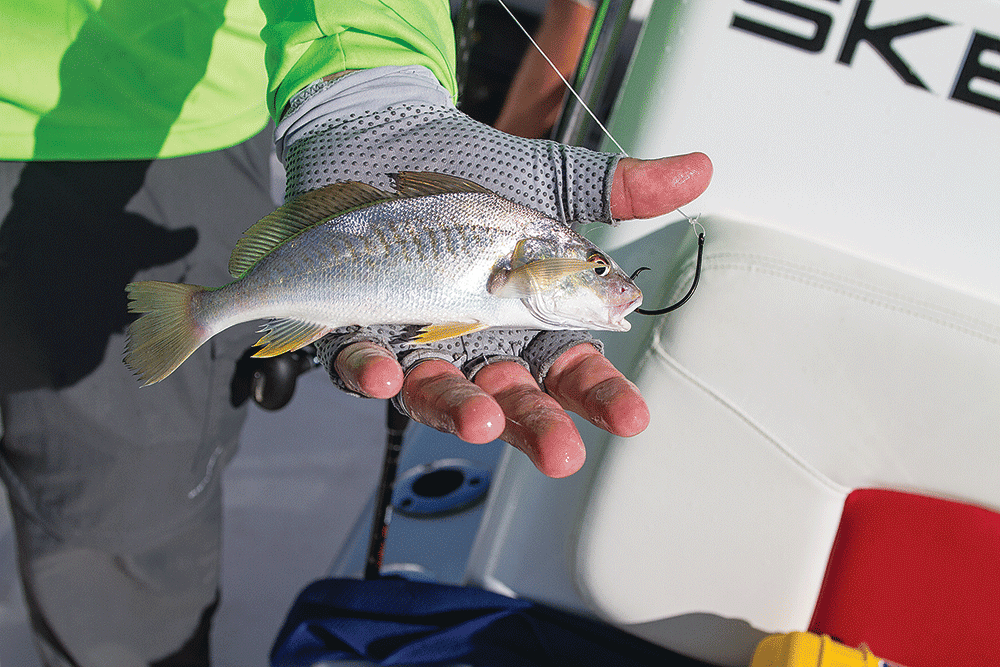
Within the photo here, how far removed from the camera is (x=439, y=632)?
131 centimetres

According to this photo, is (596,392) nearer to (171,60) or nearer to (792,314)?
(792,314)

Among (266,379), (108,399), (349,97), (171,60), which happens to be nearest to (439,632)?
(266,379)

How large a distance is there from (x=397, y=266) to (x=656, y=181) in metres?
0.42

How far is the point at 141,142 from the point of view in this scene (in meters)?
1.33

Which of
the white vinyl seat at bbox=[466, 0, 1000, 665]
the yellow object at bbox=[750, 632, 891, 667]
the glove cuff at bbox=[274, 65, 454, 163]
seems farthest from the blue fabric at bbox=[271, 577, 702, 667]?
the glove cuff at bbox=[274, 65, 454, 163]

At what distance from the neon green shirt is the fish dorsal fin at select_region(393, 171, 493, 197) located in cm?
28

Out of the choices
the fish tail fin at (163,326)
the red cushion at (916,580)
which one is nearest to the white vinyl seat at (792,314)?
the red cushion at (916,580)

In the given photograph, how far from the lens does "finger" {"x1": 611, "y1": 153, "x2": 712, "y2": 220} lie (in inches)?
37.9

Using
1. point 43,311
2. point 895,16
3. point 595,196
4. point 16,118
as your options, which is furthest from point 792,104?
point 43,311

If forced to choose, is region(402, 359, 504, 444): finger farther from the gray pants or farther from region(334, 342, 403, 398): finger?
the gray pants

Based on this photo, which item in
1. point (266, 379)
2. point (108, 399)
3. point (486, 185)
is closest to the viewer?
point (486, 185)

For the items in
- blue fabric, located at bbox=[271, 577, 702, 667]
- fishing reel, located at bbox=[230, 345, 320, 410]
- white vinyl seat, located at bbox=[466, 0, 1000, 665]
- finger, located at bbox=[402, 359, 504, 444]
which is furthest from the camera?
fishing reel, located at bbox=[230, 345, 320, 410]

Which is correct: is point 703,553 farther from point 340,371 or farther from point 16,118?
point 16,118

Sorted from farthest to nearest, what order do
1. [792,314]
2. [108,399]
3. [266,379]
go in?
[266,379]
[108,399]
[792,314]
